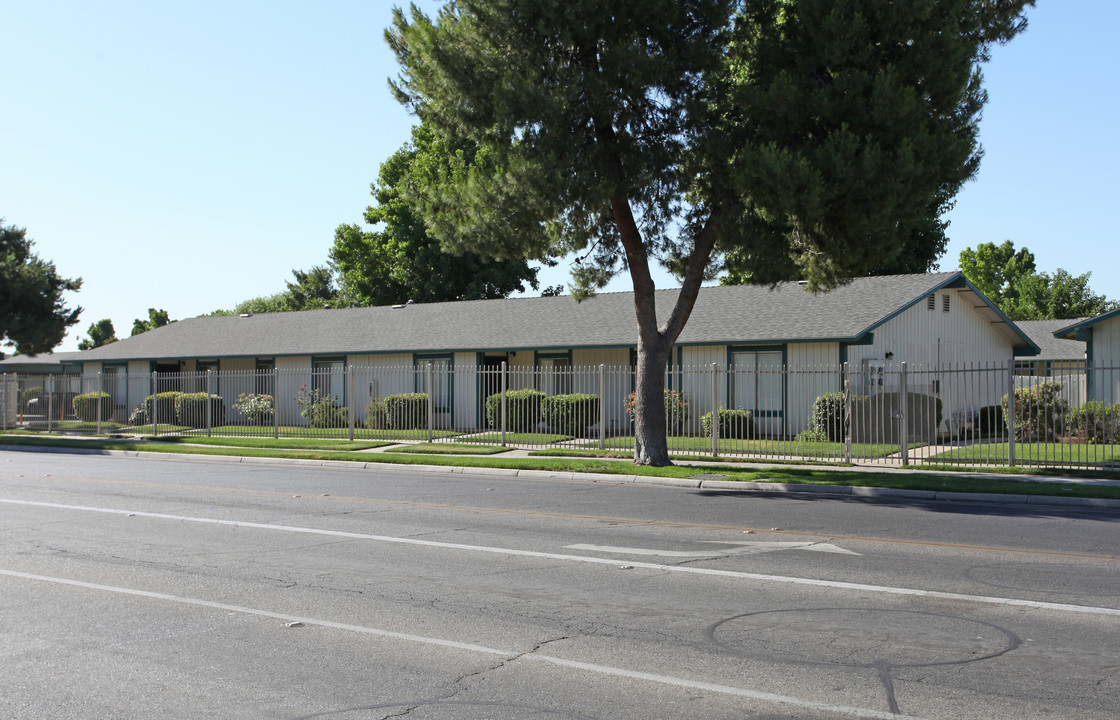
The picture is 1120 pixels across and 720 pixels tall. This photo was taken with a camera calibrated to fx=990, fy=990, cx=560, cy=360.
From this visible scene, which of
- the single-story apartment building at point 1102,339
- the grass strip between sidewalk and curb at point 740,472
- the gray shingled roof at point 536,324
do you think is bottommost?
the grass strip between sidewalk and curb at point 740,472

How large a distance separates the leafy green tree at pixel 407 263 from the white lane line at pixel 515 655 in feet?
149

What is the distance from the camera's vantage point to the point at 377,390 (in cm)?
3562

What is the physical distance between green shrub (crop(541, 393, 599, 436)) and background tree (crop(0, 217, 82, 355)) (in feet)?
101

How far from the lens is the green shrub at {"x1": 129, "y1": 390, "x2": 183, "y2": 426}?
1537 inches

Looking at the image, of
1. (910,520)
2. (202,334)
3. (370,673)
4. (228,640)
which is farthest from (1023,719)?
(202,334)

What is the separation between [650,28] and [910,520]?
10381 mm

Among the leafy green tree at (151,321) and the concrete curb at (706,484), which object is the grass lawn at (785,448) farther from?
the leafy green tree at (151,321)

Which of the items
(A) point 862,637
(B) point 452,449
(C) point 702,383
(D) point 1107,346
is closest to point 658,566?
(A) point 862,637

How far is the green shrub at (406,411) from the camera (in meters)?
33.8

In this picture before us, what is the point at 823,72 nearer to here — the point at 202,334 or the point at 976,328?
the point at 976,328

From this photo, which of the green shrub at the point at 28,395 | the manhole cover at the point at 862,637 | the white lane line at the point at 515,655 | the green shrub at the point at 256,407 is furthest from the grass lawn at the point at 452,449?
the green shrub at the point at 28,395

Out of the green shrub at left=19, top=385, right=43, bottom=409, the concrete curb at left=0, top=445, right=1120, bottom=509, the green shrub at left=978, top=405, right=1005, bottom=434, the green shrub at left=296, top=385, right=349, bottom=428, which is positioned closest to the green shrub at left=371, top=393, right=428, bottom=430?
the green shrub at left=296, top=385, right=349, bottom=428

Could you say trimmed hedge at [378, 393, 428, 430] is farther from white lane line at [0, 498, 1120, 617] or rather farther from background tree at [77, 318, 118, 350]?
background tree at [77, 318, 118, 350]

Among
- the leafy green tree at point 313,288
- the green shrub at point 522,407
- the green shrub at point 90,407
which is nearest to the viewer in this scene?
the green shrub at point 522,407
